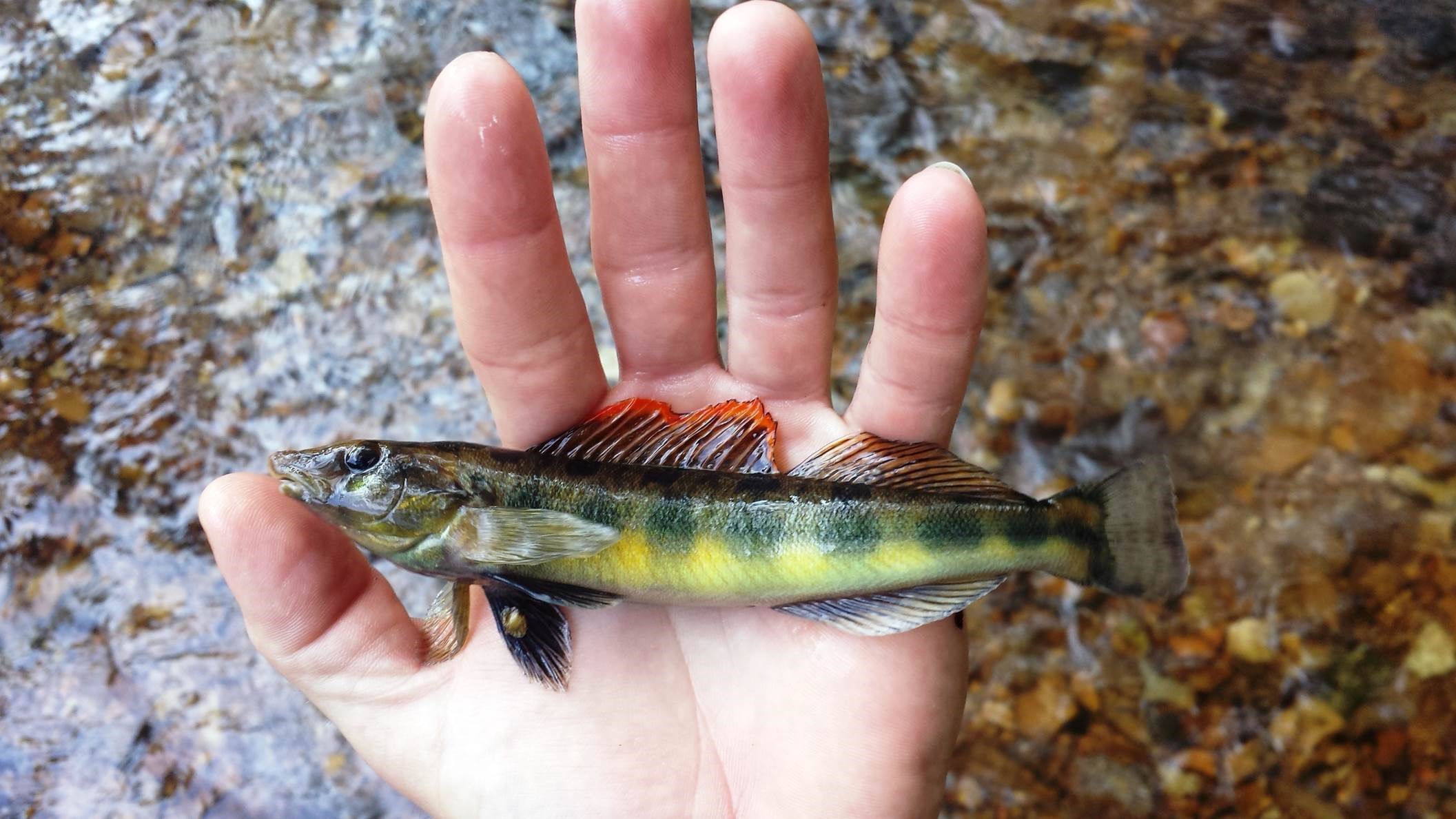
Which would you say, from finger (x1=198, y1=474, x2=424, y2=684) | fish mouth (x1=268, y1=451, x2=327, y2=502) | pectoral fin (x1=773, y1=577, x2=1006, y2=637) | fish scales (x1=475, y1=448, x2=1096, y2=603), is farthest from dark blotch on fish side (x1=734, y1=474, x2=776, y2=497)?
fish mouth (x1=268, y1=451, x2=327, y2=502)

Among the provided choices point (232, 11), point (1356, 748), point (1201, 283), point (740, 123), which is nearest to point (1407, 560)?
point (1356, 748)

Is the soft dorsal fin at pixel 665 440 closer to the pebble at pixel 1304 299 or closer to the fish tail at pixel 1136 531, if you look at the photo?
the fish tail at pixel 1136 531

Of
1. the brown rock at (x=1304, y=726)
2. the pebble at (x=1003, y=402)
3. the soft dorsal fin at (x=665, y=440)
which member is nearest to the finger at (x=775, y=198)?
the soft dorsal fin at (x=665, y=440)

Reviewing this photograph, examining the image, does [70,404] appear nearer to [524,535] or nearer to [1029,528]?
[524,535]

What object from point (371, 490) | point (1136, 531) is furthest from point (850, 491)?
point (371, 490)

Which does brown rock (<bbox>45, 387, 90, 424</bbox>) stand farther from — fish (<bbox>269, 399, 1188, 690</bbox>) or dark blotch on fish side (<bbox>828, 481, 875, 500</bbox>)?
dark blotch on fish side (<bbox>828, 481, 875, 500</bbox>)

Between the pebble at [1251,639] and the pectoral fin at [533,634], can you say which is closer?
the pectoral fin at [533,634]
